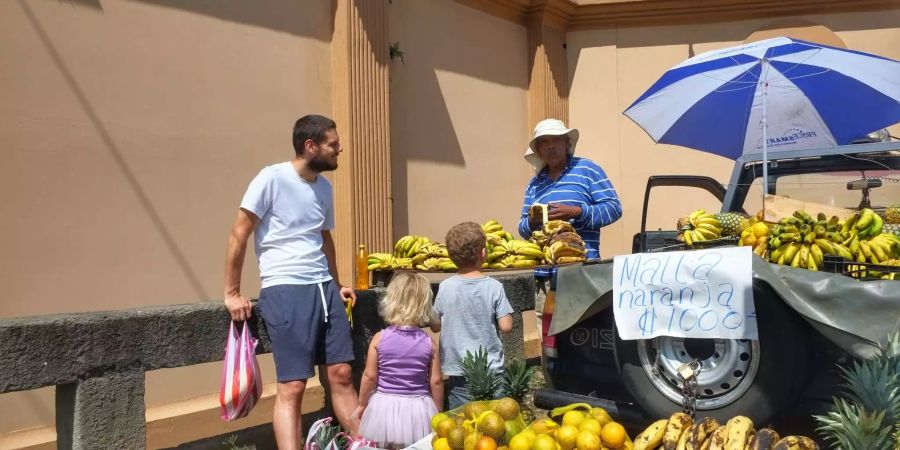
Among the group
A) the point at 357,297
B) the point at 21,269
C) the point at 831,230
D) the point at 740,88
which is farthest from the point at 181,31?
the point at 831,230

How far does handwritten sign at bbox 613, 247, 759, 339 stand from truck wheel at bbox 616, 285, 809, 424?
0.35ft

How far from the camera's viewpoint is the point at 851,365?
3383 millimetres

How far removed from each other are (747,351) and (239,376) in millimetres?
2381

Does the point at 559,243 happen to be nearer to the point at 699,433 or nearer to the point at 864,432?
the point at 699,433

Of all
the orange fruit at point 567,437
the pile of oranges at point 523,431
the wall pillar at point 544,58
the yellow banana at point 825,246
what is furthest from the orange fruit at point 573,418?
the wall pillar at point 544,58

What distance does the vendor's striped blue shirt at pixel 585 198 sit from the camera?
201 inches

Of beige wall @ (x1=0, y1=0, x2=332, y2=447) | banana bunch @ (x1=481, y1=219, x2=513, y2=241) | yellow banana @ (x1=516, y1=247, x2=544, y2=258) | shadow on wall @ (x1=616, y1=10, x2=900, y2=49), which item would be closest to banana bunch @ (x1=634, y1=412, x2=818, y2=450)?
yellow banana @ (x1=516, y1=247, x2=544, y2=258)

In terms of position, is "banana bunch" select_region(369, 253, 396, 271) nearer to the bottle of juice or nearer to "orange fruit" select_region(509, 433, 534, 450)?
the bottle of juice

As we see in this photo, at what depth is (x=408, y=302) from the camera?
4211 millimetres

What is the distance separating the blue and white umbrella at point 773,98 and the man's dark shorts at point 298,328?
3.67 metres

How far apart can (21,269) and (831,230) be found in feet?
16.8

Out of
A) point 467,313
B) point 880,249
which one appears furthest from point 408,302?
point 880,249

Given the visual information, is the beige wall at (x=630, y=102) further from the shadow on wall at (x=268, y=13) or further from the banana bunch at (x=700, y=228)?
the banana bunch at (x=700, y=228)

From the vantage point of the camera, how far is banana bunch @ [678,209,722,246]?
456 centimetres
